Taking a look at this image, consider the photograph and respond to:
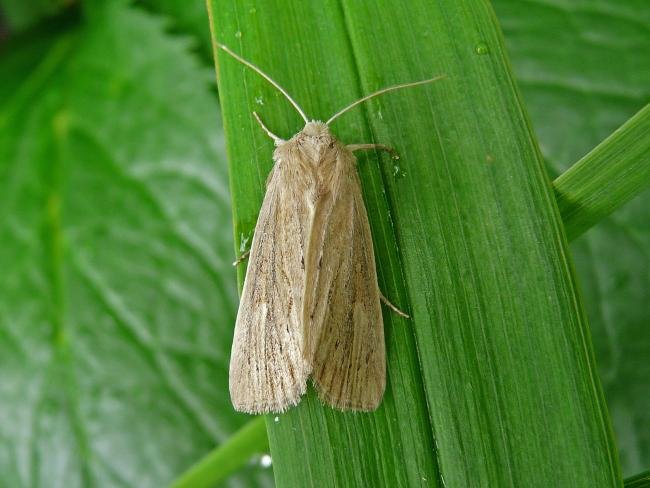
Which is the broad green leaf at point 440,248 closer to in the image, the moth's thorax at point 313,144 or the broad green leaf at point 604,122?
the moth's thorax at point 313,144

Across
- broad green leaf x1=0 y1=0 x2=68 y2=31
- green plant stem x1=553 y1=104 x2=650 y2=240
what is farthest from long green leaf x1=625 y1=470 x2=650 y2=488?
broad green leaf x1=0 y1=0 x2=68 y2=31

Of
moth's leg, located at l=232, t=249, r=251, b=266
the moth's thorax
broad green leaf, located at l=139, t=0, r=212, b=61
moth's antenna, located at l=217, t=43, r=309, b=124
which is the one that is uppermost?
broad green leaf, located at l=139, t=0, r=212, b=61

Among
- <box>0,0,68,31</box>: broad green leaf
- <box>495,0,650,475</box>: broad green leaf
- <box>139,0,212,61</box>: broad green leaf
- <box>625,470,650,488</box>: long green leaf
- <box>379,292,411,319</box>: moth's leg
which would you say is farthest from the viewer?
<box>0,0,68,31</box>: broad green leaf

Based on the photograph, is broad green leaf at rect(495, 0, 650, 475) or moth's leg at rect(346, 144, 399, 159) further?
broad green leaf at rect(495, 0, 650, 475)

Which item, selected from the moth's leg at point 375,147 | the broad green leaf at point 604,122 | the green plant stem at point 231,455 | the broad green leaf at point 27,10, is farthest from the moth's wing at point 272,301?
the broad green leaf at point 27,10

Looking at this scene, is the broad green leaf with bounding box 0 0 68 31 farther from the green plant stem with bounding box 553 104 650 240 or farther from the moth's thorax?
the green plant stem with bounding box 553 104 650 240

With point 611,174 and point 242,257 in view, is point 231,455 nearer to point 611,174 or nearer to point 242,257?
point 242,257

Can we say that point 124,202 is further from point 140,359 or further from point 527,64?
point 527,64
